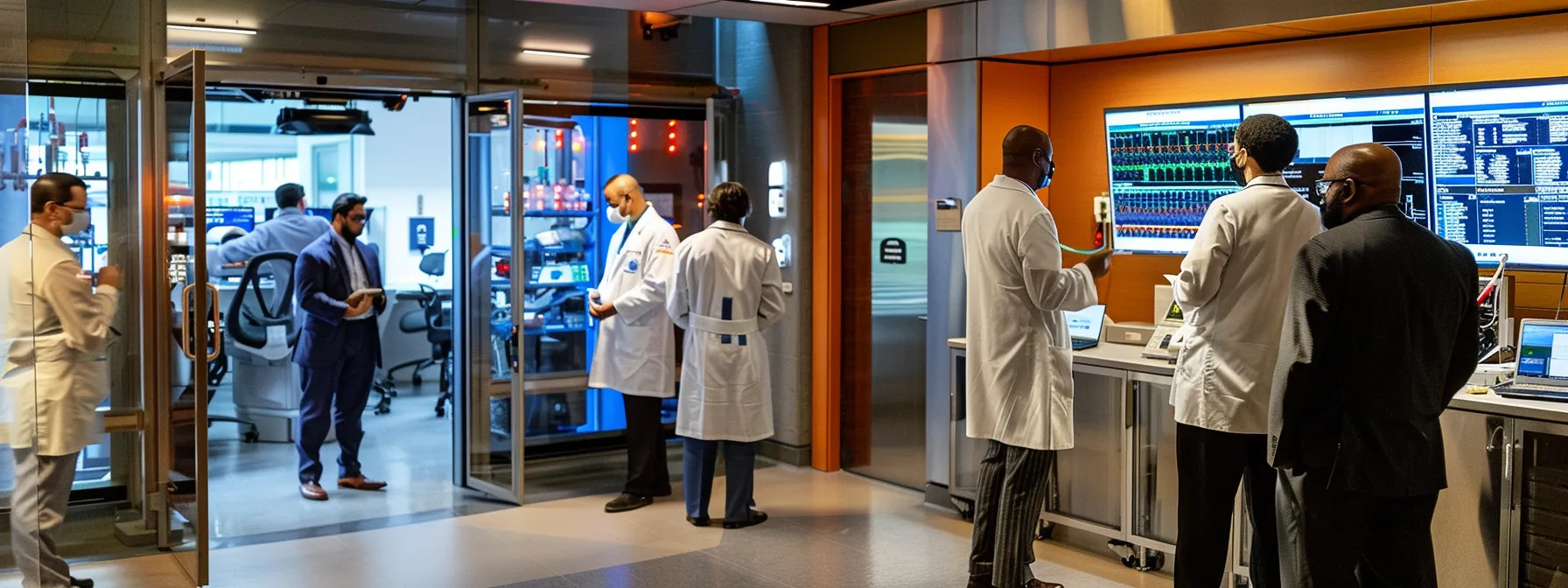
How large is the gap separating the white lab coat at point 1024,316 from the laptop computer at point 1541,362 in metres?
1.31

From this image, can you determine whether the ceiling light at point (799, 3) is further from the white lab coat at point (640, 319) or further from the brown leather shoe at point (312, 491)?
the brown leather shoe at point (312, 491)

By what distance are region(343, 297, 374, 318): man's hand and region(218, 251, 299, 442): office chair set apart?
1.34 metres

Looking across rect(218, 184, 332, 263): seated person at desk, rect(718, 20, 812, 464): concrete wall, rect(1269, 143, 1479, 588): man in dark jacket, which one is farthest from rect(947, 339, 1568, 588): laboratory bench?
rect(218, 184, 332, 263): seated person at desk

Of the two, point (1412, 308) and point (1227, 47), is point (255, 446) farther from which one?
point (1412, 308)

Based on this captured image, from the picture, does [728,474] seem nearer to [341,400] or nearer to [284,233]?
[341,400]

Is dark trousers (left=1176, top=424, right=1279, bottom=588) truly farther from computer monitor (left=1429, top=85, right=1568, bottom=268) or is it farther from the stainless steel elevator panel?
the stainless steel elevator panel

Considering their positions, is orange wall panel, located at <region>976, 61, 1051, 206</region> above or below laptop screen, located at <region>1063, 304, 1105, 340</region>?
above

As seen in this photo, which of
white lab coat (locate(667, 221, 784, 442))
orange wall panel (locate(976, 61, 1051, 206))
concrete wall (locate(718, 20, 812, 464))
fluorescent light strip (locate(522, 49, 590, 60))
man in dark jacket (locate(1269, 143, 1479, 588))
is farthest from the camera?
concrete wall (locate(718, 20, 812, 464))

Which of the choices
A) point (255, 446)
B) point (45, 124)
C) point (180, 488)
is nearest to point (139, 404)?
point (180, 488)

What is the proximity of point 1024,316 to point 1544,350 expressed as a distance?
5.23ft

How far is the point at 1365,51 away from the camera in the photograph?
5016mm

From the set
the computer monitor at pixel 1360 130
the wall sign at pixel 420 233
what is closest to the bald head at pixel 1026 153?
the computer monitor at pixel 1360 130

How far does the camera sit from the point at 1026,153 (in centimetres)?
450

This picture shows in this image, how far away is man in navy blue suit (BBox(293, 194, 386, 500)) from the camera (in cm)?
638
